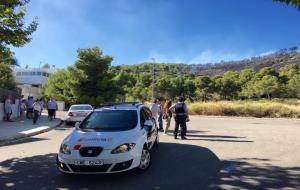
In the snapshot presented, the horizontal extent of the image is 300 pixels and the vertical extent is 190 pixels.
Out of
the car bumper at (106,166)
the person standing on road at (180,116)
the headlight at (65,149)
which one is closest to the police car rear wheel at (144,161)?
the car bumper at (106,166)

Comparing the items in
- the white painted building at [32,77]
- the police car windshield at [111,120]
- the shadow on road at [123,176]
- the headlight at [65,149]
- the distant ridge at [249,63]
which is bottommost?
the shadow on road at [123,176]

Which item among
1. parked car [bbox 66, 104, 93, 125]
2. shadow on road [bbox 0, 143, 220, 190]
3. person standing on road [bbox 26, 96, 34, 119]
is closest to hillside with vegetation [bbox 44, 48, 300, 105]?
person standing on road [bbox 26, 96, 34, 119]

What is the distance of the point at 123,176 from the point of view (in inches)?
327

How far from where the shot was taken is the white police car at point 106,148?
25.9 ft

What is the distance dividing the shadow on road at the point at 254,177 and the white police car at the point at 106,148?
69.2 inches

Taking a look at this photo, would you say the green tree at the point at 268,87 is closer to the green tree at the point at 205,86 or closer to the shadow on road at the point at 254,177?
the green tree at the point at 205,86

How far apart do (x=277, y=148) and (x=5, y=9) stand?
9.95m

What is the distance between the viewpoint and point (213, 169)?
895cm

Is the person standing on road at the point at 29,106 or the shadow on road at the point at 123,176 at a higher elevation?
the person standing on road at the point at 29,106

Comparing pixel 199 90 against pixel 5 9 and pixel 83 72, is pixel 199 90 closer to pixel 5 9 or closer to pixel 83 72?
pixel 83 72

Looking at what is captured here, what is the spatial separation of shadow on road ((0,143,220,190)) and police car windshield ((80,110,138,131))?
3.83 ft

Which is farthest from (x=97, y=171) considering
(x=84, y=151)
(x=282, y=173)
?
(x=282, y=173)

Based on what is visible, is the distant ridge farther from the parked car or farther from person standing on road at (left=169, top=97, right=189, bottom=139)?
person standing on road at (left=169, top=97, right=189, bottom=139)

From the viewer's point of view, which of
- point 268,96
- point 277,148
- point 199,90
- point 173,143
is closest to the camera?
point 277,148
